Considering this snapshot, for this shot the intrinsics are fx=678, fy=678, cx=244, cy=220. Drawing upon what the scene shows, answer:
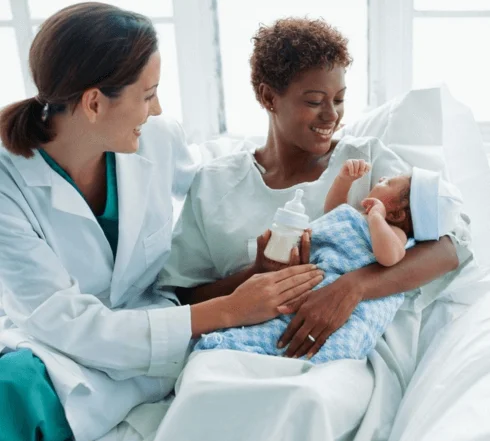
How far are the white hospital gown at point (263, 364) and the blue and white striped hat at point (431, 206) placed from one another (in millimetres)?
68

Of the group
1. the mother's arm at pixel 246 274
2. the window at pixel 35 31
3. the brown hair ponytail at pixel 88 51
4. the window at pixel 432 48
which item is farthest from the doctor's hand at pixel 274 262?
the window at pixel 35 31

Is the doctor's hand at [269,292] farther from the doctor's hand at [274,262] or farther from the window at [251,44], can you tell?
the window at [251,44]

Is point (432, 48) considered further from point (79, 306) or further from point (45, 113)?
point (79, 306)

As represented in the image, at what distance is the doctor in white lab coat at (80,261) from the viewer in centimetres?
131

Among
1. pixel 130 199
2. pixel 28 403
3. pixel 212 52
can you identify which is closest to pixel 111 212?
pixel 130 199


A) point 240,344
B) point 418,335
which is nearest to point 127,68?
point 240,344

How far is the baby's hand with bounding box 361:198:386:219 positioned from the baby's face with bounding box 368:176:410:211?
0.06 feet

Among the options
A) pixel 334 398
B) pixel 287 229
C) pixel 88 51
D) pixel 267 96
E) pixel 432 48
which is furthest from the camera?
pixel 432 48

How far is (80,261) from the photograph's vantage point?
1.51m

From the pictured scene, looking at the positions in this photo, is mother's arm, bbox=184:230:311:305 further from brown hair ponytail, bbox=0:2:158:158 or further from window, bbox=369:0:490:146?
window, bbox=369:0:490:146

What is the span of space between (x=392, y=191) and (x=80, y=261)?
708 millimetres

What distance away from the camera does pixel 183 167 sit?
175 cm

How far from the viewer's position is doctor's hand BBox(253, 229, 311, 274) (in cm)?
147

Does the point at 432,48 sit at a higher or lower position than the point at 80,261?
higher
